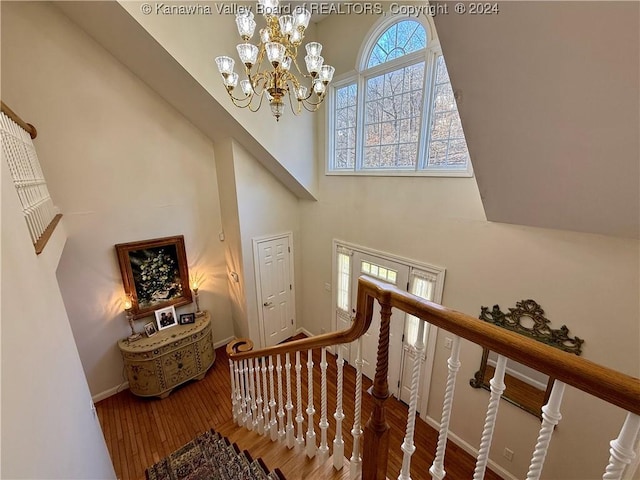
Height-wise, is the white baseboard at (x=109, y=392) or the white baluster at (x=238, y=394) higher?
the white baluster at (x=238, y=394)

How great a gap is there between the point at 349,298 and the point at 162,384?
2897 millimetres

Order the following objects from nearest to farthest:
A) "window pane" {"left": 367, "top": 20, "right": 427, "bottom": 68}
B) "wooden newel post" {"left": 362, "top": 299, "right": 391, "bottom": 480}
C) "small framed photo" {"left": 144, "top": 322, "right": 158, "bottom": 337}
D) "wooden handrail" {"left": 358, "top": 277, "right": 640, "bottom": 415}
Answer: "wooden handrail" {"left": 358, "top": 277, "right": 640, "bottom": 415} → "wooden newel post" {"left": 362, "top": 299, "right": 391, "bottom": 480} → "window pane" {"left": 367, "top": 20, "right": 427, "bottom": 68} → "small framed photo" {"left": 144, "top": 322, "right": 158, "bottom": 337}

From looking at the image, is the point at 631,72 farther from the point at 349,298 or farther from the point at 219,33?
the point at 349,298

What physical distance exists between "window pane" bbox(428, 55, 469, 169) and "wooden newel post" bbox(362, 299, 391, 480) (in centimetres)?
235

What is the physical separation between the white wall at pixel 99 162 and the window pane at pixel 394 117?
2381mm

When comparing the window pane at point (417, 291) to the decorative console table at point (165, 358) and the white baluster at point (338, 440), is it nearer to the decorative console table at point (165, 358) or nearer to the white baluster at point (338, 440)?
the white baluster at point (338, 440)

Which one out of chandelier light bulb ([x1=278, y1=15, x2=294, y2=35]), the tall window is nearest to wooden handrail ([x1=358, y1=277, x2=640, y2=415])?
chandelier light bulb ([x1=278, y1=15, x2=294, y2=35])

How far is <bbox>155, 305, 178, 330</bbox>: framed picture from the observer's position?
12.8 ft

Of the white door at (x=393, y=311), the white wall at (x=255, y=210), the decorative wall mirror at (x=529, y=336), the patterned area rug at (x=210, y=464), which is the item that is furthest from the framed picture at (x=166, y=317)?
the decorative wall mirror at (x=529, y=336)

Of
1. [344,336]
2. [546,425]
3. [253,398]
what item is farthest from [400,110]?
[253,398]

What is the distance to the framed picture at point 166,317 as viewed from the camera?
12.8 feet

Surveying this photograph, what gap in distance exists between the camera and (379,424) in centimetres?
103

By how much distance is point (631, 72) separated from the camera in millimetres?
979

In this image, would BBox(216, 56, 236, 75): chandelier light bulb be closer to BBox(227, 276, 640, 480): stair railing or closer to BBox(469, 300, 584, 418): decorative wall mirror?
BBox(227, 276, 640, 480): stair railing
